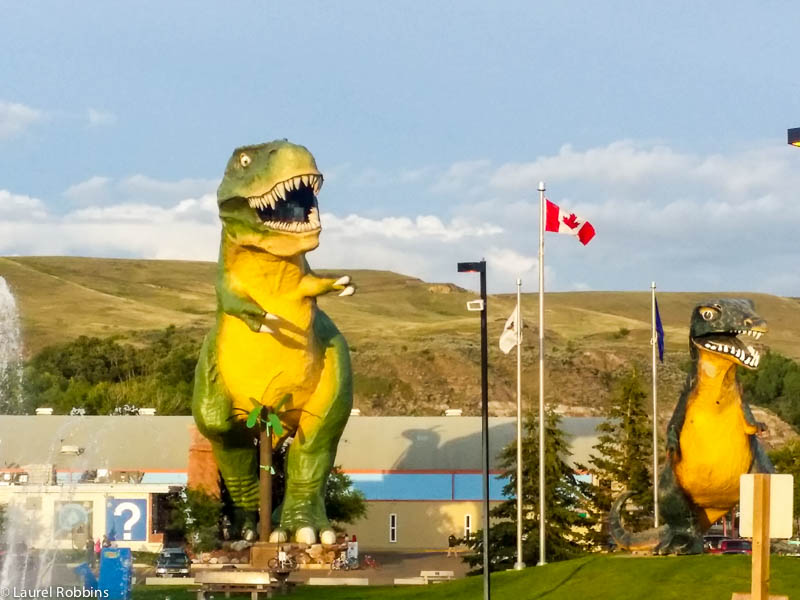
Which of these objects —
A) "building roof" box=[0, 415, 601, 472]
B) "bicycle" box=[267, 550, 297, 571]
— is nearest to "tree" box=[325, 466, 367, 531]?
→ "building roof" box=[0, 415, 601, 472]

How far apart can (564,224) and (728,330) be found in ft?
17.2

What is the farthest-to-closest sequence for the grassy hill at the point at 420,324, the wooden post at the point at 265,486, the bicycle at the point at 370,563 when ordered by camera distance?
the grassy hill at the point at 420,324, the bicycle at the point at 370,563, the wooden post at the point at 265,486

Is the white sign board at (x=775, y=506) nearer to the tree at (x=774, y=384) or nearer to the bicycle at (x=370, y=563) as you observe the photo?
the bicycle at (x=370, y=563)

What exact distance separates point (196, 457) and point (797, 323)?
125 metres

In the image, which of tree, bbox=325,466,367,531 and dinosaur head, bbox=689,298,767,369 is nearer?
dinosaur head, bbox=689,298,767,369

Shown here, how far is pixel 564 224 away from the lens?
95.5ft

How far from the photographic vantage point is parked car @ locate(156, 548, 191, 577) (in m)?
35.2

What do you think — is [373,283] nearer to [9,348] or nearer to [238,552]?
[9,348]

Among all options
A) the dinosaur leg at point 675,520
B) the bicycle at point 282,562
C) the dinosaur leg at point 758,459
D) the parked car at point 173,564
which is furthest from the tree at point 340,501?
the dinosaur leg at point 758,459

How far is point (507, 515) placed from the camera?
125 feet

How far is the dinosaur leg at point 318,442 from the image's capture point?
28031 millimetres

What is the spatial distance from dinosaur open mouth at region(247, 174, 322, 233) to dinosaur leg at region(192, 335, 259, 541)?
107 inches

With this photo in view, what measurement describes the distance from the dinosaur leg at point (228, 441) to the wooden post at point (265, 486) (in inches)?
21.6

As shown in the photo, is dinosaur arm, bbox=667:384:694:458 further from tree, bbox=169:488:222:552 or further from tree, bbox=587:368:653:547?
tree, bbox=587:368:653:547
